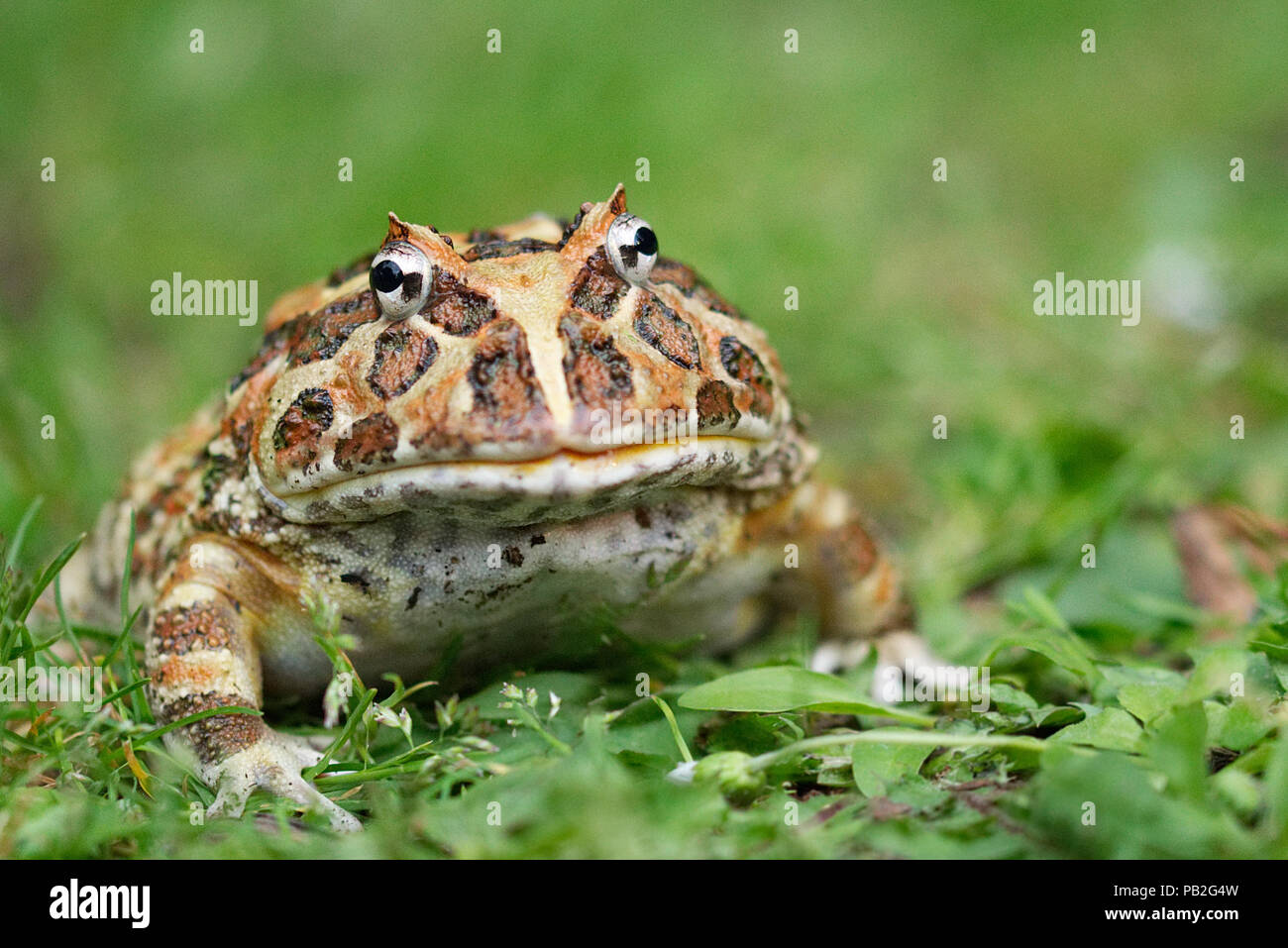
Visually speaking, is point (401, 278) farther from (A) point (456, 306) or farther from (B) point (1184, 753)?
(B) point (1184, 753)

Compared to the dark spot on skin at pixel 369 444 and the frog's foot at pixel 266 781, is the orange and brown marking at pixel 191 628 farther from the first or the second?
the dark spot on skin at pixel 369 444

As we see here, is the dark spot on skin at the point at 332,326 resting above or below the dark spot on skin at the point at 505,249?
below

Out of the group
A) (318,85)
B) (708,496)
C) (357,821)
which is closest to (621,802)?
(357,821)

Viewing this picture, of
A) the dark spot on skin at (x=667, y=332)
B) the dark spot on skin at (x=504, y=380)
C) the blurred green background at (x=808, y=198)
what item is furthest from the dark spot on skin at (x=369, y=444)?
the blurred green background at (x=808, y=198)

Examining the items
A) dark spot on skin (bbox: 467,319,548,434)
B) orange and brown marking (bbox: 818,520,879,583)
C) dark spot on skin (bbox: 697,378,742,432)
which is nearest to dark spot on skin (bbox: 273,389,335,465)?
dark spot on skin (bbox: 467,319,548,434)

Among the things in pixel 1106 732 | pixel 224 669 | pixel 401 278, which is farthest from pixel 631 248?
pixel 1106 732

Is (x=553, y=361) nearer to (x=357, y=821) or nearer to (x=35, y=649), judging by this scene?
(x=357, y=821)

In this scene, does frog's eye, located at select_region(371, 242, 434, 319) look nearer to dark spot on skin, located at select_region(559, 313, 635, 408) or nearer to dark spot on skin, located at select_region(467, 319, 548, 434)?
dark spot on skin, located at select_region(467, 319, 548, 434)
